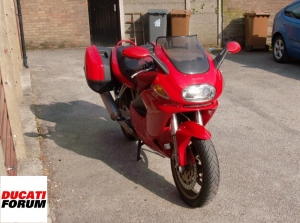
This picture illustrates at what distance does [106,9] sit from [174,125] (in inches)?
379

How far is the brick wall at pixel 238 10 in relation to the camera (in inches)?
483

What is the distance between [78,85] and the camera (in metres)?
7.70

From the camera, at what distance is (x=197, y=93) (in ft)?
10.4

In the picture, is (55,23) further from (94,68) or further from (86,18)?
(94,68)

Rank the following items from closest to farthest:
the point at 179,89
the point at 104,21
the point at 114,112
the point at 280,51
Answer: the point at 179,89, the point at 114,112, the point at 280,51, the point at 104,21

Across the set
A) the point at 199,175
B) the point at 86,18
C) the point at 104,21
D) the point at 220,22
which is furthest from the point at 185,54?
the point at 104,21

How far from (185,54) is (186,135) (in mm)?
699

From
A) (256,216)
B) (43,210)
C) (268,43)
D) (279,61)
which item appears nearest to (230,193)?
(256,216)

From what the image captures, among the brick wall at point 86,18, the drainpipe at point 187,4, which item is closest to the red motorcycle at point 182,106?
the brick wall at point 86,18

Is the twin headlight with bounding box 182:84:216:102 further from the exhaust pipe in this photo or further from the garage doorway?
the garage doorway

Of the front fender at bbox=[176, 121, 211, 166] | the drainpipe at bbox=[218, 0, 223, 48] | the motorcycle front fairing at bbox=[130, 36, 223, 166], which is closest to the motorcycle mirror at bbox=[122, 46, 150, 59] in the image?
the motorcycle front fairing at bbox=[130, 36, 223, 166]

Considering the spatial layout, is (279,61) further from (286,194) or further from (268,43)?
(286,194)

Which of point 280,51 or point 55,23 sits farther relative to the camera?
point 55,23

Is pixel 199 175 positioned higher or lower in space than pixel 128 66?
lower
